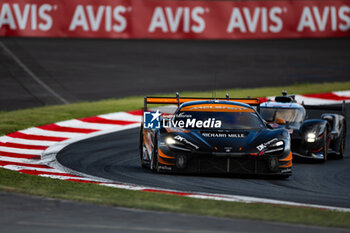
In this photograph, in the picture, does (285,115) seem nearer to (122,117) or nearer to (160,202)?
(122,117)

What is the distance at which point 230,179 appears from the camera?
12.0 m

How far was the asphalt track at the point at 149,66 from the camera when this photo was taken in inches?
985

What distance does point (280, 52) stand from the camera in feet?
110

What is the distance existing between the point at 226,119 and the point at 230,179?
129cm

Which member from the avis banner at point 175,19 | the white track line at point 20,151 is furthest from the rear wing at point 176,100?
the avis banner at point 175,19

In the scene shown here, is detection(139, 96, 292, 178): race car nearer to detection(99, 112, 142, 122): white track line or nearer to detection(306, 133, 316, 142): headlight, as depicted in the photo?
detection(306, 133, 316, 142): headlight

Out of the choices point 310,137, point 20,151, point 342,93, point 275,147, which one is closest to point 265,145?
point 275,147

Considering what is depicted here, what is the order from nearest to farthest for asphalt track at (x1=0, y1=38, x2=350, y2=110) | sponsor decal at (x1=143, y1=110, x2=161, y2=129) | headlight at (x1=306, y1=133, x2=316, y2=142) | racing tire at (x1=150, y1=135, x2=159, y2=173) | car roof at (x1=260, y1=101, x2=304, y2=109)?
racing tire at (x1=150, y1=135, x2=159, y2=173)
sponsor decal at (x1=143, y1=110, x2=161, y2=129)
headlight at (x1=306, y1=133, x2=316, y2=142)
car roof at (x1=260, y1=101, x2=304, y2=109)
asphalt track at (x1=0, y1=38, x2=350, y2=110)

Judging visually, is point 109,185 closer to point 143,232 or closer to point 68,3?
point 143,232

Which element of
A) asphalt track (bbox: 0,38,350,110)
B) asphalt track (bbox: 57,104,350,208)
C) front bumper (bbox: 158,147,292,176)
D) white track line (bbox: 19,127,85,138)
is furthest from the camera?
asphalt track (bbox: 0,38,350,110)

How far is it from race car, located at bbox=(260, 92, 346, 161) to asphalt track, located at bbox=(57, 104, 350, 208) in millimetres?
240

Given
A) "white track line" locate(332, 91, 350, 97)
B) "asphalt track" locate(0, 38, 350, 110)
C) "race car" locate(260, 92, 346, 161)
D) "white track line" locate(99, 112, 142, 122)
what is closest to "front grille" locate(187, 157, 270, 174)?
"race car" locate(260, 92, 346, 161)

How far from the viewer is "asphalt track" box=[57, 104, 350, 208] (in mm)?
10781

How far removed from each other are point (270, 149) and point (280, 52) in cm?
2193
